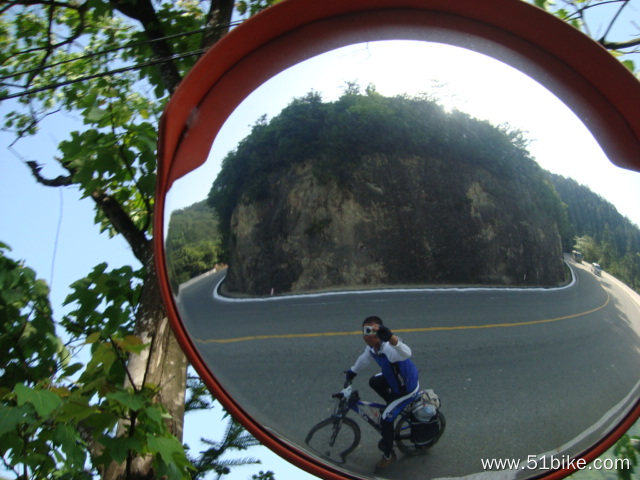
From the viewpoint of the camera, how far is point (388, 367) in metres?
1.53

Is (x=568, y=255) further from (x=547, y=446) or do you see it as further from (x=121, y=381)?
(x=121, y=381)

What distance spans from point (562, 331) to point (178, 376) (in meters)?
1.84

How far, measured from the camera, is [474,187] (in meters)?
1.54

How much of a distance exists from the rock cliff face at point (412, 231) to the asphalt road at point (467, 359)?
0.05 meters

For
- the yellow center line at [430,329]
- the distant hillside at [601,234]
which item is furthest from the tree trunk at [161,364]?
the distant hillside at [601,234]

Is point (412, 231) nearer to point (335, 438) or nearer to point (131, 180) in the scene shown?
point (335, 438)

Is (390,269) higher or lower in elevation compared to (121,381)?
higher

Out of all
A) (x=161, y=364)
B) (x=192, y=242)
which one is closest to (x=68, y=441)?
(x=161, y=364)

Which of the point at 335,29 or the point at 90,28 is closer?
the point at 335,29

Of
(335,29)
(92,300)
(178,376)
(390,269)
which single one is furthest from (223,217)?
(92,300)

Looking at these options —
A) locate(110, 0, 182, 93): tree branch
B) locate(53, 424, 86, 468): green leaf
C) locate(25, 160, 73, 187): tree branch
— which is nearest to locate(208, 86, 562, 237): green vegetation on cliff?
locate(53, 424, 86, 468): green leaf

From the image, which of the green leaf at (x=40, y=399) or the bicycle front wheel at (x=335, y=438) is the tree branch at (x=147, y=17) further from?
the bicycle front wheel at (x=335, y=438)

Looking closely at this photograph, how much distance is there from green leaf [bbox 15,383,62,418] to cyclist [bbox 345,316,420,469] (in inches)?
50.9

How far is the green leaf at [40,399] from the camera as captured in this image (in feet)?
7.08
